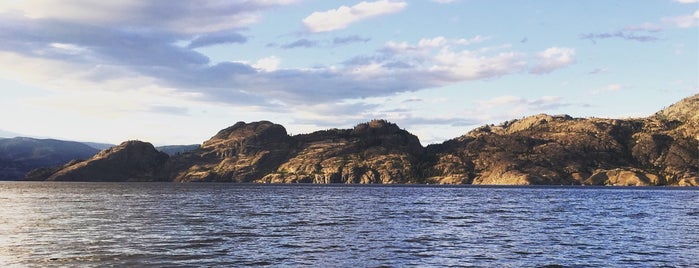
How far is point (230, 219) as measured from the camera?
8462cm

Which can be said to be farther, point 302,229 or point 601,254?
point 302,229

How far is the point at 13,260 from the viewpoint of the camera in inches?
1660

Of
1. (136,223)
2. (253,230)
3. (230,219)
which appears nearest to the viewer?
(253,230)

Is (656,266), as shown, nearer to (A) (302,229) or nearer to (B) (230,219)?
(A) (302,229)

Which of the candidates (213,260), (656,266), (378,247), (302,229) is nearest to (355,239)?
(378,247)

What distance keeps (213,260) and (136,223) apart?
3475 cm

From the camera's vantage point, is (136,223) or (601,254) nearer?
(601,254)

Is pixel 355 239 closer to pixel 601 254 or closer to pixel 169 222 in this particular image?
pixel 601 254

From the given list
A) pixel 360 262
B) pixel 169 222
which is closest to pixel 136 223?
pixel 169 222

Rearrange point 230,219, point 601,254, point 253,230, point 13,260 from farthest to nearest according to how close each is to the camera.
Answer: point 230,219
point 253,230
point 601,254
point 13,260

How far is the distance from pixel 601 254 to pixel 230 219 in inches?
2032

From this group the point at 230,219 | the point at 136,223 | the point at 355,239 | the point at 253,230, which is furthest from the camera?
the point at 230,219

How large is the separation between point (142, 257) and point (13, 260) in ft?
28.4

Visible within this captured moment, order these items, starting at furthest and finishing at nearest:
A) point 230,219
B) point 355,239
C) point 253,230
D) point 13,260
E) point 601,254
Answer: point 230,219 → point 253,230 → point 355,239 → point 601,254 → point 13,260
